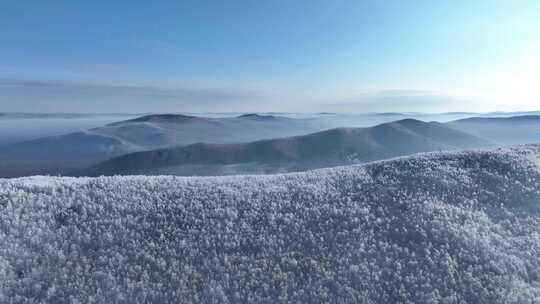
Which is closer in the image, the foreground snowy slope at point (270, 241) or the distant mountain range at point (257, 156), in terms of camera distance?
the foreground snowy slope at point (270, 241)

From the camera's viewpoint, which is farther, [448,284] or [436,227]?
[436,227]

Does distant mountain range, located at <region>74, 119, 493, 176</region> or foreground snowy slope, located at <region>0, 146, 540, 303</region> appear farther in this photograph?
distant mountain range, located at <region>74, 119, 493, 176</region>

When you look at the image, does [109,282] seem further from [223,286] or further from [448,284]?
[448,284]

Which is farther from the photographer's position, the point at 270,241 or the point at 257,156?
the point at 257,156

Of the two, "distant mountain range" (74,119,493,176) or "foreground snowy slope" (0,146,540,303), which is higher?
"foreground snowy slope" (0,146,540,303)

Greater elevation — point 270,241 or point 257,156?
point 270,241

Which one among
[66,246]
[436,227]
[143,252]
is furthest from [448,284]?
[66,246]

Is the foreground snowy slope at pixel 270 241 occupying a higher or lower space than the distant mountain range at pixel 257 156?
higher

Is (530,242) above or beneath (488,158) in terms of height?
beneath
